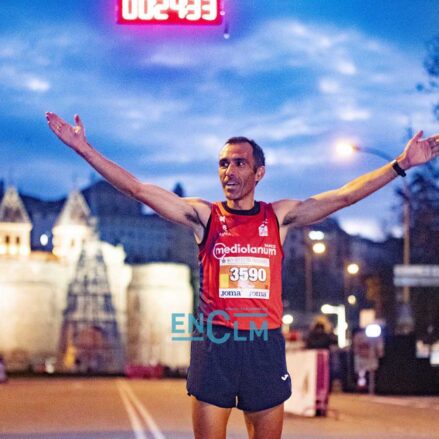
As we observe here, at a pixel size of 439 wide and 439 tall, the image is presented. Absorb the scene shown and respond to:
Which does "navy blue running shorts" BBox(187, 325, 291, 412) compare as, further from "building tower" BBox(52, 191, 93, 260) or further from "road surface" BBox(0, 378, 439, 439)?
"building tower" BBox(52, 191, 93, 260)

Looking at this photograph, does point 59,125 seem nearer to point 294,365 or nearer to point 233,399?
point 233,399

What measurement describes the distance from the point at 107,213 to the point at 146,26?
163m

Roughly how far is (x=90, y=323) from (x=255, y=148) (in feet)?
422

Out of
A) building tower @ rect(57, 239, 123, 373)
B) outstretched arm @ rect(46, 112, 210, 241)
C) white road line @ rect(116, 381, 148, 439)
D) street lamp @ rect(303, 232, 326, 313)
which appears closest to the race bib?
outstretched arm @ rect(46, 112, 210, 241)

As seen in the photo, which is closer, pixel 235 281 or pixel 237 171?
pixel 235 281

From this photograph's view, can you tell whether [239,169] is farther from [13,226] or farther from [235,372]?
[13,226]

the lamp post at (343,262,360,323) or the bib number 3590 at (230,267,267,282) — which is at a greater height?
the lamp post at (343,262,360,323)

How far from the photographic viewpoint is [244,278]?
6.26 meters

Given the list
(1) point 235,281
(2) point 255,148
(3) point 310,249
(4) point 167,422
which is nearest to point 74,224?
(3) point 310,249

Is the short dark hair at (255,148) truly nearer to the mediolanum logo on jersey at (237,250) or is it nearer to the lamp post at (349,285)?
the mediolanum logo on jersey at (237,250)

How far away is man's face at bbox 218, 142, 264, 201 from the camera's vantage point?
6355 mm

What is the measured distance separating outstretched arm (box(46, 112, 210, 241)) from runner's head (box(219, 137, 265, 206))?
8.7 inches

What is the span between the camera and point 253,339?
623 cm

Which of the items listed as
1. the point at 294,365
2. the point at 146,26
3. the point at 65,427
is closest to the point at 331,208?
the point at 146,26
